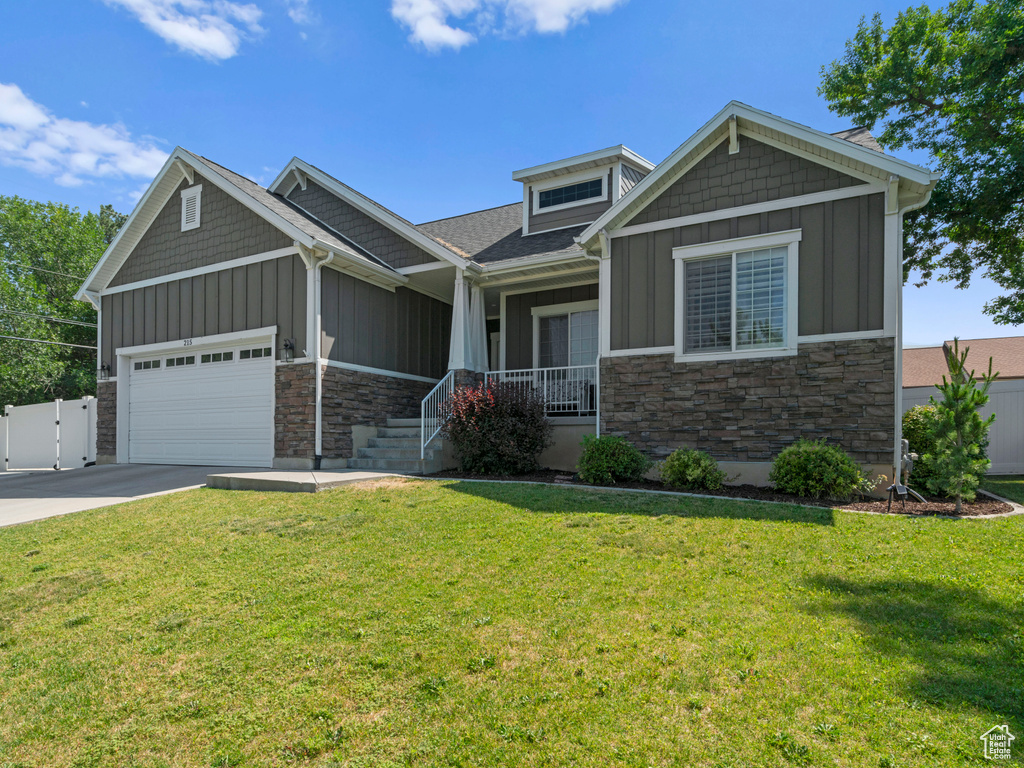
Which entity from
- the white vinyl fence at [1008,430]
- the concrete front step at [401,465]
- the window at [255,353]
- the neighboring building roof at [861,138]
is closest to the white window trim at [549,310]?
the concrete front step at [401,465]

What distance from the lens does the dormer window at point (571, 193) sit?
42.2 ft

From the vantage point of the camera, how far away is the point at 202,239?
12.1 metres

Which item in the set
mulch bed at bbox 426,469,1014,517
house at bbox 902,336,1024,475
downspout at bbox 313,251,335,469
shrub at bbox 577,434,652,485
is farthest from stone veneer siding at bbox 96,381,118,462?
house at bbox 902,336,1024,475

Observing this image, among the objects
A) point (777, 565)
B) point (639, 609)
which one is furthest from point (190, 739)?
point (777, 565)

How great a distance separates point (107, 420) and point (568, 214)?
442 inches

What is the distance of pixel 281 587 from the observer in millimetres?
4277

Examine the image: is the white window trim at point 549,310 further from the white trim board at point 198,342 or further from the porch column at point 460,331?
the white trim board at point 198,342

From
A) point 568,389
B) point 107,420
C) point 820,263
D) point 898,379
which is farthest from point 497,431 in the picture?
point 107,420

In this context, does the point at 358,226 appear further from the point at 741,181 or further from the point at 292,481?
the point at 741,181

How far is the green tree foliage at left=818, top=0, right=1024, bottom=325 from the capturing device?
438 inches

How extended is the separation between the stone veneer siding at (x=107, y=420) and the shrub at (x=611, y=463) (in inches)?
420

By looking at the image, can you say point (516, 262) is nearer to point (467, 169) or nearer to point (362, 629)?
point (467, 169)

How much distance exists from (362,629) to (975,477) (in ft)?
23.1

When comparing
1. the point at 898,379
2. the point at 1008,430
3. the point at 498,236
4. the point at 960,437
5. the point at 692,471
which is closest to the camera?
the point at 960,437
